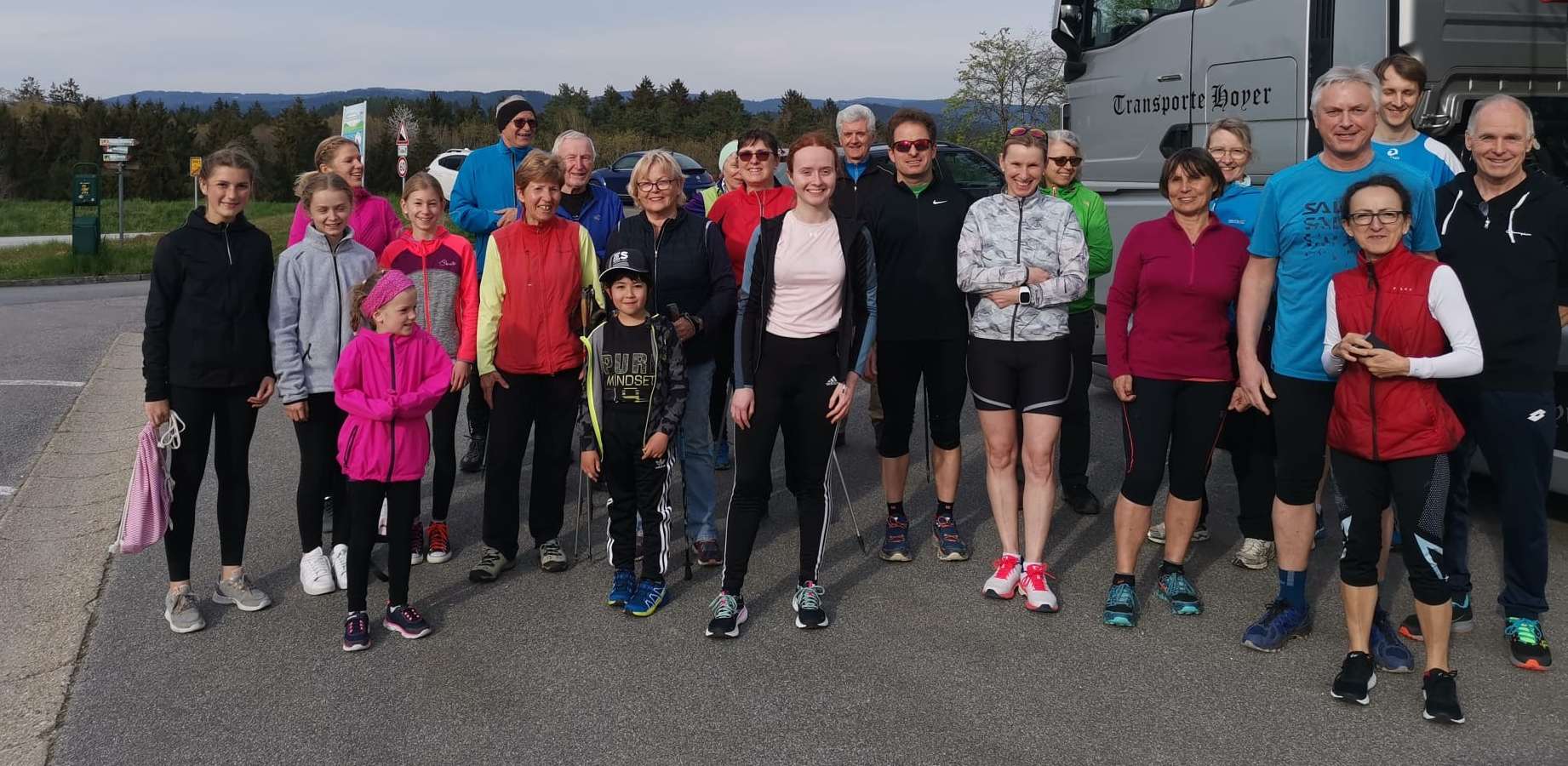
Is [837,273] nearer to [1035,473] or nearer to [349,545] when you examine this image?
[1035,473]

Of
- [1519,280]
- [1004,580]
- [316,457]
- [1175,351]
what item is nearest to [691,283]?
[316,457]

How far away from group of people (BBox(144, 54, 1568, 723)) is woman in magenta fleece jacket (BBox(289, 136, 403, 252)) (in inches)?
1.1

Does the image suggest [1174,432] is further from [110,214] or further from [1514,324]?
[110,214]

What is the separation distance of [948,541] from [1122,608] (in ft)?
3.35

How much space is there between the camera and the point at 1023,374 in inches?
200

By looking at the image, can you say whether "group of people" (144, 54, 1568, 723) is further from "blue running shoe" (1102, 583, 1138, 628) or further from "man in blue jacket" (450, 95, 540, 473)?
"man in blue jacket" (450, 95, 540, 473)

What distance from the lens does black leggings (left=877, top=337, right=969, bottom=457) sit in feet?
18.0

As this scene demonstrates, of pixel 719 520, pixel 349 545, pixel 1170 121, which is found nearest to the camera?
pixel 349 545

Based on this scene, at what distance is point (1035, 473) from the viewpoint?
5.12 meters

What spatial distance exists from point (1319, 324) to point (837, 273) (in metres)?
1.71

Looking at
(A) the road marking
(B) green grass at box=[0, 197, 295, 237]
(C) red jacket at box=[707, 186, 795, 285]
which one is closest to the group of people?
(C) red jacket at box=[707, 186, 795, 285]

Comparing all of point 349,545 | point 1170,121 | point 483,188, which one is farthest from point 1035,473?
point 1170,121

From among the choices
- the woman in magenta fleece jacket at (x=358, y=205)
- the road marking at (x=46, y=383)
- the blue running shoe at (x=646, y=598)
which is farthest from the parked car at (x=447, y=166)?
the blue running shoe at (x=646, y=598)

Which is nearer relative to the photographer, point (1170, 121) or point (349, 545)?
point (349, 545)
